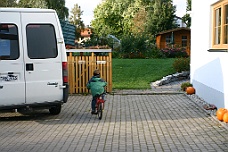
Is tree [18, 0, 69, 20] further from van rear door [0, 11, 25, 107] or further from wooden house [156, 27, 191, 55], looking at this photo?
van rear door [0, 11, 25, 107]

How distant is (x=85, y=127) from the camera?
346 inches

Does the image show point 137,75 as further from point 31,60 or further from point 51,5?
point 51,5

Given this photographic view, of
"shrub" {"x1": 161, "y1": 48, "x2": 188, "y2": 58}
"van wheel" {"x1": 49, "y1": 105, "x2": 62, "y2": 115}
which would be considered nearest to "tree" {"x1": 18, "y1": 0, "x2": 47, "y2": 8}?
"shrub" {"x1": 161, "y1": 48, "x2": 188, "y2": 58}

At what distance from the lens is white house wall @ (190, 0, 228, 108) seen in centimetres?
1012

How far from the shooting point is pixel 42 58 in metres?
9.28

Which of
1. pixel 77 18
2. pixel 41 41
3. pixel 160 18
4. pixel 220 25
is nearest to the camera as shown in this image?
pixel 41 41

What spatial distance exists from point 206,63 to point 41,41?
5.52 m


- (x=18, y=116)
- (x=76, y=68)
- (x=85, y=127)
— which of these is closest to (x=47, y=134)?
(x=85, y=127)

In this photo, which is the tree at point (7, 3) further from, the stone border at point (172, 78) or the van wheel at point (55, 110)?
the van wheel at point (55, 110)

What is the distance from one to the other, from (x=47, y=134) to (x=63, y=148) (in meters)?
1.25

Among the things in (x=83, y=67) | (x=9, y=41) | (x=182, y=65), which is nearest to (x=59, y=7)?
(x=182, y=65)


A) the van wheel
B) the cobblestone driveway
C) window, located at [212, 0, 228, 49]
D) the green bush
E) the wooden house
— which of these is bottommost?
the cobblestone driveway

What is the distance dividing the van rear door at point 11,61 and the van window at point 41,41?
0.23 metres

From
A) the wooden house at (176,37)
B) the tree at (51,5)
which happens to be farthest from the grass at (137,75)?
the tree at (51,5)
